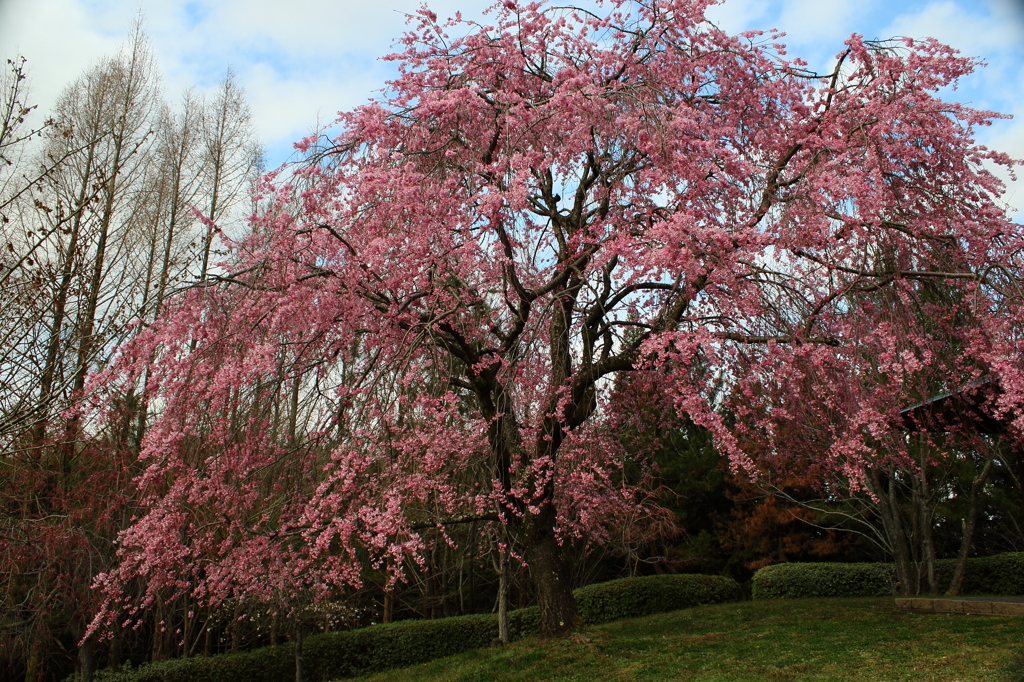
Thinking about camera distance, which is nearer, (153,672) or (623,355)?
(623,355)

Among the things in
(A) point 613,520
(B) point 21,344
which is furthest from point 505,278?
(A) point 613,520

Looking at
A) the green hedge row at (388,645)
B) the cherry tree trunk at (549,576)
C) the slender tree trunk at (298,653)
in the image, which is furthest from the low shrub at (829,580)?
the slender tree trunk at (298,653)

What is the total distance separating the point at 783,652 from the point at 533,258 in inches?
176

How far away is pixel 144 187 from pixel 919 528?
47.7 ft

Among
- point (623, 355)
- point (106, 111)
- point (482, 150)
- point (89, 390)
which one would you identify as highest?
point (106, 111)

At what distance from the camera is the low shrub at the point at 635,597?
40.6ft

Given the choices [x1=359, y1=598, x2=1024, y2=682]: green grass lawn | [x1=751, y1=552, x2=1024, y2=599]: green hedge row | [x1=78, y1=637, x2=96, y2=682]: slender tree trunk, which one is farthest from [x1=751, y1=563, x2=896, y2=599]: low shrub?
[x1=78, y1=637, x2=96, y2=682]: slender tree trunk

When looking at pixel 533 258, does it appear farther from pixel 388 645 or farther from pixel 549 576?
pixel 388 645

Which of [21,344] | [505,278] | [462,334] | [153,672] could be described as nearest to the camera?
[21,344]

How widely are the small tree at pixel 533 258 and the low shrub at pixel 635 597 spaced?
535 cm

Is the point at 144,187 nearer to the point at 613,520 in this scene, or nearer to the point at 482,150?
the point at 482,150

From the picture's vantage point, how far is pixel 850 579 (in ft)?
42.1

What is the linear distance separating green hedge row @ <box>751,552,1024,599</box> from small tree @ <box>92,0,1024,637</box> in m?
7.36

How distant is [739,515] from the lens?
14555 mm
